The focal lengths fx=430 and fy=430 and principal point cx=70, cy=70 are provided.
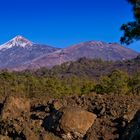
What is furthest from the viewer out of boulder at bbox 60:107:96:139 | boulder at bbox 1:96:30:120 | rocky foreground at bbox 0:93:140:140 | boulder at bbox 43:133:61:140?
boulder at bbox 1:96:30:120

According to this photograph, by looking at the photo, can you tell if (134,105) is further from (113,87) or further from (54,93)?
(54,93)

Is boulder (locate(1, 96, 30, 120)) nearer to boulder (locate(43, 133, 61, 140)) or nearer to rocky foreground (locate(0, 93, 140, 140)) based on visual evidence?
rocky foreground (locate(0, 93, 140, 140))

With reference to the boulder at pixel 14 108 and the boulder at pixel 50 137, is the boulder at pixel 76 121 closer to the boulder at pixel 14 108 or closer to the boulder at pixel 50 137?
the boulder at pixel 50 137

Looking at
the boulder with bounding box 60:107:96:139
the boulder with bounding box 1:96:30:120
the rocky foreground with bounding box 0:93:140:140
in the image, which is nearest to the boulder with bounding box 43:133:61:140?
the rocky foreground with bounding box 0:93:140:140

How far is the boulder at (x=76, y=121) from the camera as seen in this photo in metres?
23.8

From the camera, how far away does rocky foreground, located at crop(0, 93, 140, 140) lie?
76.1 ft

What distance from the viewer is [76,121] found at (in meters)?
23.8

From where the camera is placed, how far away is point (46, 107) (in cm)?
2869

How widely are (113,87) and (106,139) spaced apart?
148ft

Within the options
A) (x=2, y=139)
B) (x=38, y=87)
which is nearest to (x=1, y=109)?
(x=2, y=139)

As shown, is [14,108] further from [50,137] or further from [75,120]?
[75,120]

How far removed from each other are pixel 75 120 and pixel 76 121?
0.27ft

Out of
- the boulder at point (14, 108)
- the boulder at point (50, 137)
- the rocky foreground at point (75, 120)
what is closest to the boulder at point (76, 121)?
the rocky foreground at point (75, 120)

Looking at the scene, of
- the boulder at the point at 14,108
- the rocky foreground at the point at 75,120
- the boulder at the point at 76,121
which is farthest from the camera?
the boulder at the point at 14,108
